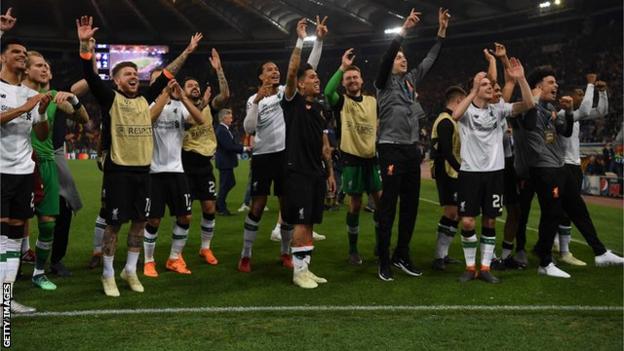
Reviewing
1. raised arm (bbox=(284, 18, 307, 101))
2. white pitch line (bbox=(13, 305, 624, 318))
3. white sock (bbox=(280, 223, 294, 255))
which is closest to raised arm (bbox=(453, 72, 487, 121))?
raised arm (bbox=(284, 18, 307, 101))

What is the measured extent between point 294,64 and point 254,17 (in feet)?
126

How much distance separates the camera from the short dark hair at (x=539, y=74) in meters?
6.86

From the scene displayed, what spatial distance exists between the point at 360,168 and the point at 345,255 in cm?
140

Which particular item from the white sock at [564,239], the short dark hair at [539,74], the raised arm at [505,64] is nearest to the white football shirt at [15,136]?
the raised arm at [505,64]

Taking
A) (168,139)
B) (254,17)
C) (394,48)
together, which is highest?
(254,17)

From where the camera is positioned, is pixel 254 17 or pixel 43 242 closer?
pixel 43 242

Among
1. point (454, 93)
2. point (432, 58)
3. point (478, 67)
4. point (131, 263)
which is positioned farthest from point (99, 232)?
point (478, 67)

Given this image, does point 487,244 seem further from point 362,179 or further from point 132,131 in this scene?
point 132,131

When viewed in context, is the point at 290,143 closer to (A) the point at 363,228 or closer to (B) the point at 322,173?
(B) the point at 322,173

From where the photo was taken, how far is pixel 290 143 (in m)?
6.01

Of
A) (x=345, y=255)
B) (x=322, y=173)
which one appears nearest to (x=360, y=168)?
(x=322, y=173)

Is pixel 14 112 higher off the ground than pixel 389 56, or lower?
lower

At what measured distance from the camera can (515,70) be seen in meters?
6.23

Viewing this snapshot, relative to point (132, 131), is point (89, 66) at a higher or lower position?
higher
